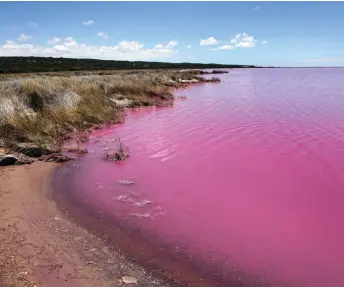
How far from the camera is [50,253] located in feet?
15.5

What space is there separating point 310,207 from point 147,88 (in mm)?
17486

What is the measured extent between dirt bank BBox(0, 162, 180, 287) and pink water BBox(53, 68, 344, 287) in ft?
2.65

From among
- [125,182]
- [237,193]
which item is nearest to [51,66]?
[125,182]

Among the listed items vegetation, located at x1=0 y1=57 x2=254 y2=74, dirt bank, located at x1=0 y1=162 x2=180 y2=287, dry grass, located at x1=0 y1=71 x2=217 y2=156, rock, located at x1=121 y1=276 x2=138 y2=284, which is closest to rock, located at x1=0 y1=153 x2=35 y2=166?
dry grass, located at x1=0 y1=71 x2=217 y2=156

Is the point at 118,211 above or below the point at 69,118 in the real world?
below

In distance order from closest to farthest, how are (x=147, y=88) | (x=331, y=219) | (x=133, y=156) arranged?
(x=331, y=219) → (x=133, y=156) → (x=147, y=88)

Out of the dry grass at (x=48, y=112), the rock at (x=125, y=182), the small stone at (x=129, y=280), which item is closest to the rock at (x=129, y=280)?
the small stone at (x=129, y=280)

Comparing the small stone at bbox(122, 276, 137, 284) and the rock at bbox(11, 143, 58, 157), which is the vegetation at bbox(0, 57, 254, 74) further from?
the small stone at bbox(122, 276, 137, 284)

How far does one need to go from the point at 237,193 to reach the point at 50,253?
3646 mm

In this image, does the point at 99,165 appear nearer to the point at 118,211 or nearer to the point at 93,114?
the point at 118,211

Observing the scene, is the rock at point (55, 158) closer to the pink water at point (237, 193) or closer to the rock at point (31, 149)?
the rock at point (31, 149)

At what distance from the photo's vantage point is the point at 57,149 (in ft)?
31.2

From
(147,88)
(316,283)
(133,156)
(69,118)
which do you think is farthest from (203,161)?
(147,88)

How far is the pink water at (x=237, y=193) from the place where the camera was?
15.9 ft
